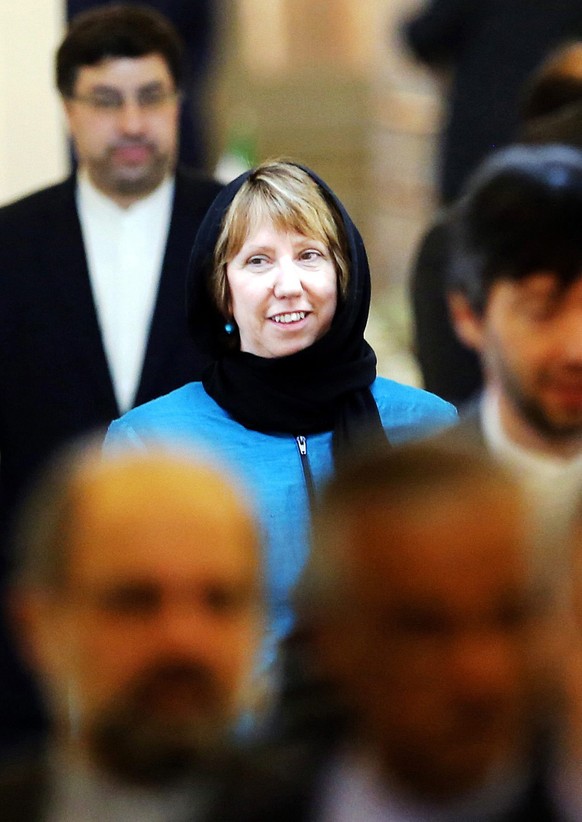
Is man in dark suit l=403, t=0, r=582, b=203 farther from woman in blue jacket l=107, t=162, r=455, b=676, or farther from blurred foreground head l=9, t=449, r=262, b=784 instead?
blurred foreground head l=9, t=449, r=262, b=784

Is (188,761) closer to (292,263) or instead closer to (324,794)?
(324,794)

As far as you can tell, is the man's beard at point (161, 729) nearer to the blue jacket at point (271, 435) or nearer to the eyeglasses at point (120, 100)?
the blue jacket at point (271, 435)

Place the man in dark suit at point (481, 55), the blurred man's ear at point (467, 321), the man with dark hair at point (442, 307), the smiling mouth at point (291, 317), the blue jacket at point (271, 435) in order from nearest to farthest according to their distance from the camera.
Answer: the blurred man's ear at point (467, 321), the blue jacket at point (271, 435), the smiling mouth at point (291, 317), the man with dark hair at point (442, 307), the man in dark suit at point (481, 55)

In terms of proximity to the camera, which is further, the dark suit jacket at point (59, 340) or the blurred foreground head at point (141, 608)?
the dark suit jacket at point (59, 340)

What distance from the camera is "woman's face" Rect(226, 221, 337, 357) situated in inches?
91.3

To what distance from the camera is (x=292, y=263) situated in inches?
91.7

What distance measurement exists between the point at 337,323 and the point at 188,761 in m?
1.31

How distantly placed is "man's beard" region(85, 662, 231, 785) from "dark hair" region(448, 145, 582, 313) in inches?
30.3

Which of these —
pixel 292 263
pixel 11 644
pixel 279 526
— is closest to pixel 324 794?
→ pixel 11 644

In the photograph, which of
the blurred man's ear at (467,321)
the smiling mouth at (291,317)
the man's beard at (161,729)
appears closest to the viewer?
the man's beard at (161,729)

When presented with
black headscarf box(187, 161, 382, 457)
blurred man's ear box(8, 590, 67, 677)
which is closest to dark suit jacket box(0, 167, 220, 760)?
black headscarf box(187, 161, 382, 457)

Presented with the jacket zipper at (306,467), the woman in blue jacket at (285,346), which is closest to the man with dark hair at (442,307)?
the woman in blue jacket at (285,346)

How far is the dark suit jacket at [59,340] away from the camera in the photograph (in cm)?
315

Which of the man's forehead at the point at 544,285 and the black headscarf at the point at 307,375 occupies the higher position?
the man's forehead at the point at 544,285
